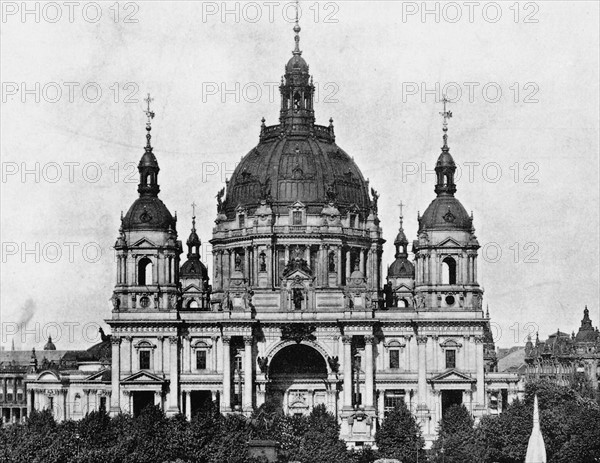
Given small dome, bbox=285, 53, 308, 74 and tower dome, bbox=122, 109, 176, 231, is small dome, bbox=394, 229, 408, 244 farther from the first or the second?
tower dome, bbox=122, 109, 176, 231

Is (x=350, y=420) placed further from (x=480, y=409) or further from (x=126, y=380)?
(x=126, y=380)

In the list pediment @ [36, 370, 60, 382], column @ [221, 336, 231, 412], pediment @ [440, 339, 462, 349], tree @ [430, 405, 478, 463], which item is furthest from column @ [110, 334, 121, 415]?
tree @ [430, 405, 478, 463]

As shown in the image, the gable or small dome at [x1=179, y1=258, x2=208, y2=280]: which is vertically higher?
small dome at [x1=179, y1=258, x2=208, y2=280]

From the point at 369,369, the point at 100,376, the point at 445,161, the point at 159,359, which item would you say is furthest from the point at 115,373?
the point at 445,161

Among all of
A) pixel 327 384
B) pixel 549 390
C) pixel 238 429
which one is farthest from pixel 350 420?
pixel 238 429

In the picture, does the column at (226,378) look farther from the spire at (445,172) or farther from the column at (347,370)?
the spire at (445,172)
